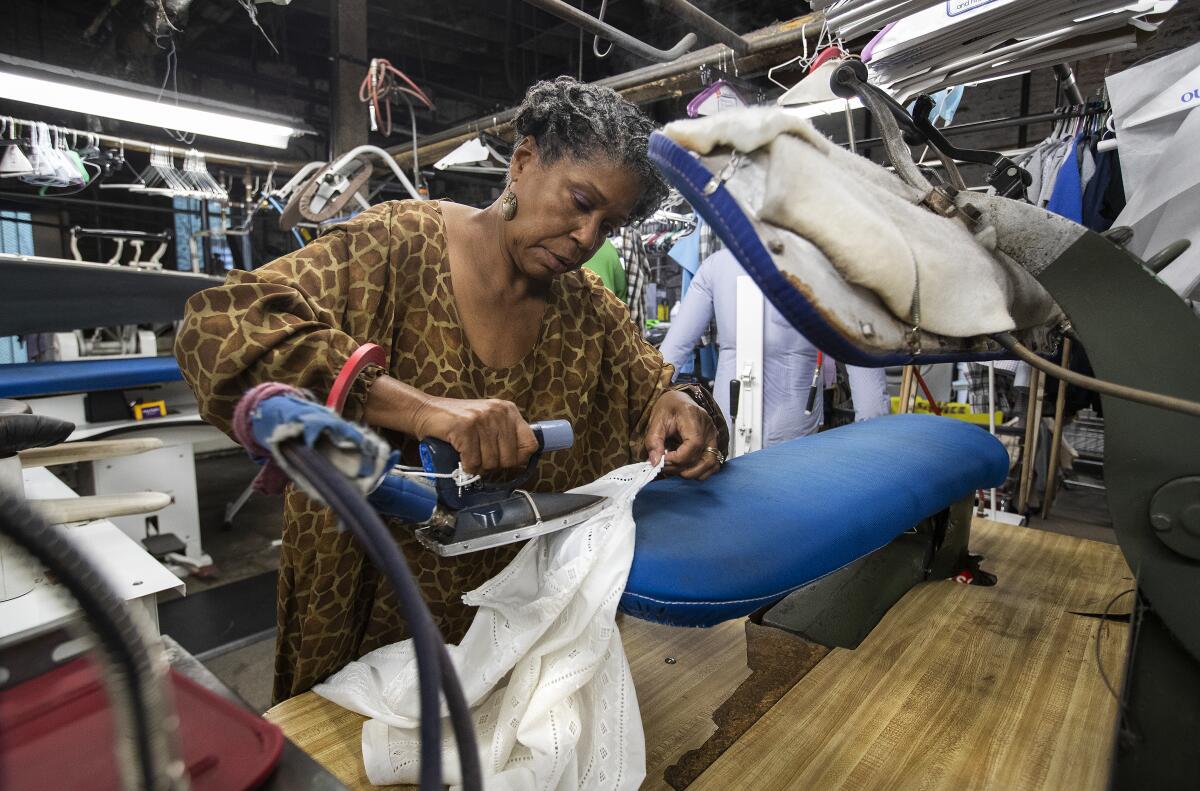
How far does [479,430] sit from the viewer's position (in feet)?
2.58

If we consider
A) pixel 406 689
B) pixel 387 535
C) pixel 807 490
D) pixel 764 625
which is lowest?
pixel 764 625

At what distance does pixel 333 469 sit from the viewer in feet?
1.20

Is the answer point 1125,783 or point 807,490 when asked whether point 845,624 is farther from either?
point 1125,783

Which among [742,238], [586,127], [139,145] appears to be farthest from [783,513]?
[139,145]

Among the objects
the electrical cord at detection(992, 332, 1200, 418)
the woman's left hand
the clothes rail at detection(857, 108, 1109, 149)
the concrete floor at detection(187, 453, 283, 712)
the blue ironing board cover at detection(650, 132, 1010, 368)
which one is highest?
the clothes rail at detection(857, 108, 1109, 149)

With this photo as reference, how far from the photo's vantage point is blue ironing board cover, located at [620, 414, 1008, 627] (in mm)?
764

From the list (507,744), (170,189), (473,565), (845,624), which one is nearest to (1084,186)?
(845,624)

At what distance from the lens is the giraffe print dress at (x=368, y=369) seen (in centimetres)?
83

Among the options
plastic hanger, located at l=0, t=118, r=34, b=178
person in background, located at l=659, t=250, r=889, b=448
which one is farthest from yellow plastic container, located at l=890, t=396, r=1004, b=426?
plastic hanger, located at l=0, t=118, r=34, b=178

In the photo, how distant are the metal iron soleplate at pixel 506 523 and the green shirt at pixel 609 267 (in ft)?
8.75

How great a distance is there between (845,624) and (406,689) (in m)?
0.76

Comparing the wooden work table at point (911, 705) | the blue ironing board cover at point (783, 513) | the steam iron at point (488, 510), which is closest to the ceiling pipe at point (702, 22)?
the blue ironing board cover at point (783, 513)

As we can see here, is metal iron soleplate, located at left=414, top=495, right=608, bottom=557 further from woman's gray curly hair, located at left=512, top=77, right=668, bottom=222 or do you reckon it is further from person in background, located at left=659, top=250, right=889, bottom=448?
person in background, located at left=659, top=250, right=889, bottom=448

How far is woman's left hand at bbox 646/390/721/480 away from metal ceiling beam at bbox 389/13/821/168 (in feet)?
3.67
